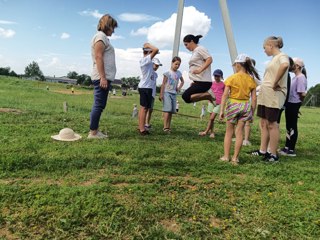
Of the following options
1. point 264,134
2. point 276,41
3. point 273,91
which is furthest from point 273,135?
point 276,41

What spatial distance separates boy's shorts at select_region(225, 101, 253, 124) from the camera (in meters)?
4.77

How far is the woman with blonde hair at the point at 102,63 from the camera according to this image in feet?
18.0

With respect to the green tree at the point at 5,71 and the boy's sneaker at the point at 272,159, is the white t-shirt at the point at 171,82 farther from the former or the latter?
the green tree at the point at 5,71

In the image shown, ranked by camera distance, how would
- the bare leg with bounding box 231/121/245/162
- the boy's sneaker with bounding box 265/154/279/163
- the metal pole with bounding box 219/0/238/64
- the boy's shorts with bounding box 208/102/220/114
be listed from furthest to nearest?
the metal pole with bounding box 219/0/238/64, the boy's shorts with bounding box 208/102/220/114, the boy's sneaker with bounding box 265/154/279/163, the bare leg with bounding box 231/121/245/162

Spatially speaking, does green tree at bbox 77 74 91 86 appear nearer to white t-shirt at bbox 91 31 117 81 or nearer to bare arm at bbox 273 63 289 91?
white t-shirt at bbox 91 31 117 81

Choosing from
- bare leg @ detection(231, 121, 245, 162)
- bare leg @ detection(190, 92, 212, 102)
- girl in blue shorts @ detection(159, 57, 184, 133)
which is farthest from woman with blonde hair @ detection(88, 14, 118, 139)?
bare leg @ detection(231, 121, 245, 162)

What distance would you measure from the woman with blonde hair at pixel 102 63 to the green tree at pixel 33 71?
129m

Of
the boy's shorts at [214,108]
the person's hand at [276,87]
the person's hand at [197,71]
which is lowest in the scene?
the boy's shorts at [214,108]

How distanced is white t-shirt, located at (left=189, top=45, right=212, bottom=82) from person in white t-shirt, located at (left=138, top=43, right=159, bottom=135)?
807mm

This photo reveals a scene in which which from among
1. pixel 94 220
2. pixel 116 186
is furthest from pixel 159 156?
pixel 94 220

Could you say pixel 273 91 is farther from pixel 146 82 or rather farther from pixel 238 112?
pixel 146 82

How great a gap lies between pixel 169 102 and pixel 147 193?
4115 mm

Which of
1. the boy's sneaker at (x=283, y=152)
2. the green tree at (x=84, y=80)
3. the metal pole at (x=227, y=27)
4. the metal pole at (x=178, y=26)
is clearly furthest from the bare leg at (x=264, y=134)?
the green tree at (x=84, y=80)

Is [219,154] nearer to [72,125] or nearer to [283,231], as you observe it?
[283,231]
